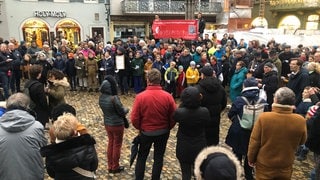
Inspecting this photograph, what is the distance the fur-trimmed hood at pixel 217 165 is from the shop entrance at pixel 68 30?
25328mm

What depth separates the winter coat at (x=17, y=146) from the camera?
323 centimetres

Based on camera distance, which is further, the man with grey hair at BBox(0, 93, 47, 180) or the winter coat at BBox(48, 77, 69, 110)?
the winter coat at BBox(48, 77, 69, 110)

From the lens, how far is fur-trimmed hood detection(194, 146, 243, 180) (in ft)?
6.83

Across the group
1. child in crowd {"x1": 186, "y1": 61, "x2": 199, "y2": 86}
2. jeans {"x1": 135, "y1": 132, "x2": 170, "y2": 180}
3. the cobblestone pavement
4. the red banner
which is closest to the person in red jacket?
jeans {"x1": 135, "y1": 132, "x2": 170, "y2": 180}

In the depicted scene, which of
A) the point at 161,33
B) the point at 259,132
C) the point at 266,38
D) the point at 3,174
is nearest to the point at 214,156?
the point at 259,132

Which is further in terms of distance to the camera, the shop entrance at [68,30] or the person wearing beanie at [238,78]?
the shop entrance at [68,30]

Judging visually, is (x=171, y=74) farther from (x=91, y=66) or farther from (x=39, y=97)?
(x=39, y=97)

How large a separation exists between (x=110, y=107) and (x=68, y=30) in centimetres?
2322

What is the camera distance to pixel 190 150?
4.30 m

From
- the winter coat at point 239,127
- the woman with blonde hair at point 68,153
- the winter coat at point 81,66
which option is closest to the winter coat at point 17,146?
the woman with blonde hair at point 68,153

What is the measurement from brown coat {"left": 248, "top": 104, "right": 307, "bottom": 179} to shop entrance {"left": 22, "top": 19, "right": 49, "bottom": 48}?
24.3 metres

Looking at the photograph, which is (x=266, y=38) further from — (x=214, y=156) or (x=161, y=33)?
(x=214, y=156)

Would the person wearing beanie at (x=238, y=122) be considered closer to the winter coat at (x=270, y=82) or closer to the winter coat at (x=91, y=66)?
Answer: the winter coat at (x=270, y=82)

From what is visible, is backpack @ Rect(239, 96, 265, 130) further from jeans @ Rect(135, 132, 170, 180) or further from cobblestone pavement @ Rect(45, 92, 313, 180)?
cobblestone pavement @ Rect(45, 92, 313, 180)
